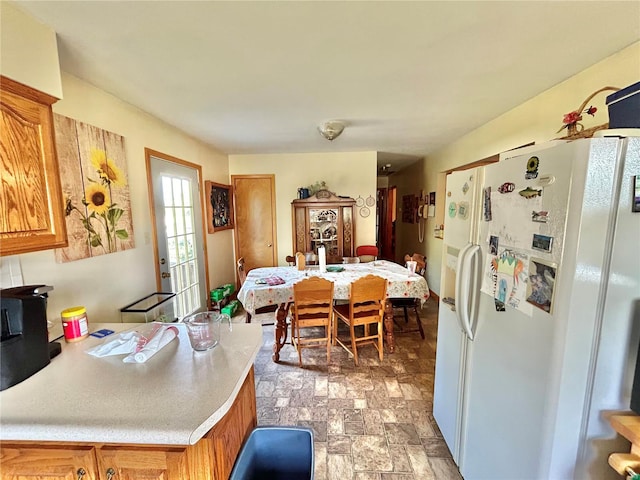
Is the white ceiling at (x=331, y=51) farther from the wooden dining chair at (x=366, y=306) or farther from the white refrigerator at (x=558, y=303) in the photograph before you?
the wooden dining chair at (x=366, y=306)

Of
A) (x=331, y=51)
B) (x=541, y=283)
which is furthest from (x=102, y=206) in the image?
(x=541, y=283)

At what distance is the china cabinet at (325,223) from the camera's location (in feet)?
13.6

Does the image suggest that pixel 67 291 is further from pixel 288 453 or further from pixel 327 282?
pixel 327 282

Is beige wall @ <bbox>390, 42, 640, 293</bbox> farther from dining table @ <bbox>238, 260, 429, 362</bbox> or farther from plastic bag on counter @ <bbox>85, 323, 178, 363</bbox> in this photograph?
plastic bag on counter @ <bbox>85, 323, 178, 363</bbox>

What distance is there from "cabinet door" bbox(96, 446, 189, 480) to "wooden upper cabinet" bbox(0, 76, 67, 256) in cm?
80

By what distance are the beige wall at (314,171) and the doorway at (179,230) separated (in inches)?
44.9

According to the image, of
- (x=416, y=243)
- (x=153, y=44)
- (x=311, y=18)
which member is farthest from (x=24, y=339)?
(x=416, y=243)

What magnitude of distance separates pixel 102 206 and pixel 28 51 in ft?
3.21

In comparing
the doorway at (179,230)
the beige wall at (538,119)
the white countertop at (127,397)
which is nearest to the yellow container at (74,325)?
the white countertop at (127,397)

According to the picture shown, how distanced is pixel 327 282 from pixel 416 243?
3439 millimetres

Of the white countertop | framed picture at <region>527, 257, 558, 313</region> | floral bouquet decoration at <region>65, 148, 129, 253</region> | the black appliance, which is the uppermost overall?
floral bouquet decoration at <region>65, 148, 129, 253</region>

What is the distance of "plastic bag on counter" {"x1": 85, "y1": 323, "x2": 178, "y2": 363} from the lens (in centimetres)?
113

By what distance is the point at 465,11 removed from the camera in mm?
1169

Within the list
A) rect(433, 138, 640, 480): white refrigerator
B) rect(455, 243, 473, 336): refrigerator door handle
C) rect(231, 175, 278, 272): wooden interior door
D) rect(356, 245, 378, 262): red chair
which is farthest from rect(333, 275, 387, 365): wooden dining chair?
rect(231, 175, 278, 272): wooden interior door
